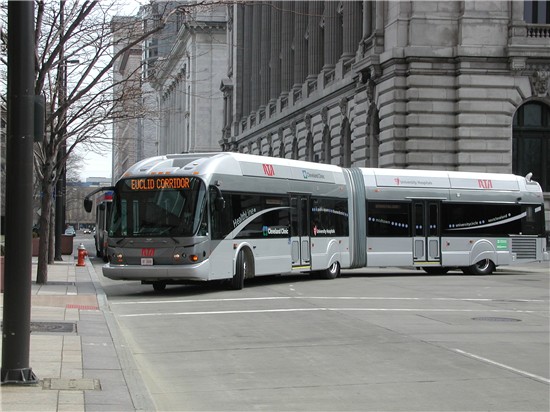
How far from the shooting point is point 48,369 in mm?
9352

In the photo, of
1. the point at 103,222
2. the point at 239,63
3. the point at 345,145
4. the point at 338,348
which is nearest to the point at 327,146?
the point at 345,145

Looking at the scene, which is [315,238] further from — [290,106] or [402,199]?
[290,106]

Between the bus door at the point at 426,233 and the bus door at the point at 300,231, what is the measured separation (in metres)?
4.86

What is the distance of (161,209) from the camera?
2033 cm

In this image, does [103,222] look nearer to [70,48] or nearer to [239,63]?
[70,48]

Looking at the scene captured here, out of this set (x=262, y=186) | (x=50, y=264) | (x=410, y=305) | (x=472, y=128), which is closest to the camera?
(x=410, y=305)

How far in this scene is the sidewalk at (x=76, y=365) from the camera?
25.2 ft

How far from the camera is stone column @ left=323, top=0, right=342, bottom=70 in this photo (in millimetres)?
52969

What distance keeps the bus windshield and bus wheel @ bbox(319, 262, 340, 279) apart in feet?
22.9

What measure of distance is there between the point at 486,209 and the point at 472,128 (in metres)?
11.2

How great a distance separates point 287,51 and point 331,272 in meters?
41.3

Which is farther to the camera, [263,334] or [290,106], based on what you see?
[290,106]

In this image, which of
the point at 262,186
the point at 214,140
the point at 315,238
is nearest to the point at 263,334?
the point at 262,186

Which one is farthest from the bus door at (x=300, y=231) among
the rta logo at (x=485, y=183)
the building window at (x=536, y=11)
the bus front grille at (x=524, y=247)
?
the building window at (x=536, y=11)
